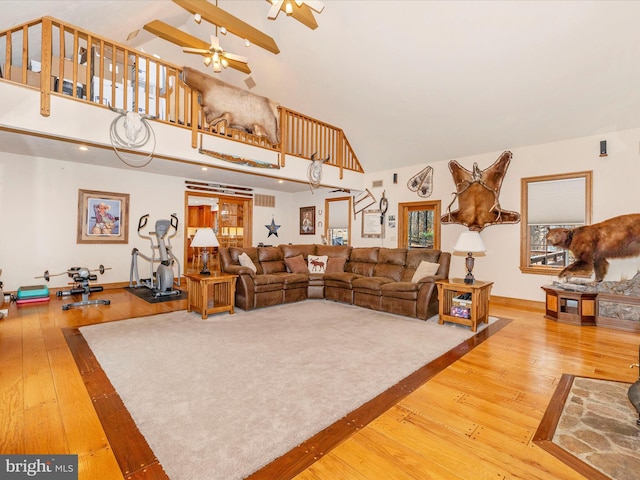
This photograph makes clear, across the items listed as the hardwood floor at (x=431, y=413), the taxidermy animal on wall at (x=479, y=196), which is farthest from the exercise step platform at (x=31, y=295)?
the taxidermy animal on wall at (x=479, y=196)

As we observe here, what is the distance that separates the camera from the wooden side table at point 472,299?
12.8ft

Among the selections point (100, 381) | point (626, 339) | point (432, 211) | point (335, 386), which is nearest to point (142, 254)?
point (100, 381)

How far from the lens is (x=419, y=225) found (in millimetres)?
6727

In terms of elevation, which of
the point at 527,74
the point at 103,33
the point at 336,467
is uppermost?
the point at 103,33

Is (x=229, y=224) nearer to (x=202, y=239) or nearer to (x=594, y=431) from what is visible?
(x=202, y=239)

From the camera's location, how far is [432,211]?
6496 millimetres

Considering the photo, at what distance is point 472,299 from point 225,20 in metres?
5.29

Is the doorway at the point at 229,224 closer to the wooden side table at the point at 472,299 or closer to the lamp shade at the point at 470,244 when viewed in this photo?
the wooden side table at the point at 472,299

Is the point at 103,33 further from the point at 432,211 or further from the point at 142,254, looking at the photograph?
the point at 432,211

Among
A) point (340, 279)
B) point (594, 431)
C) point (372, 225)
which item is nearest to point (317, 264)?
point (340, 279)

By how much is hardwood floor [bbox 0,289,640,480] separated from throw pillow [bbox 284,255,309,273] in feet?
10.7

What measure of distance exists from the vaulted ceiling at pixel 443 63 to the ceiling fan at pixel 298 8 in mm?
474

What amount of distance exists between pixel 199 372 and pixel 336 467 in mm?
1518

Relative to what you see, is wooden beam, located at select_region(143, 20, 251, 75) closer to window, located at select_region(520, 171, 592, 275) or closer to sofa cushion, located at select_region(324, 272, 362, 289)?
sofa cushion, located at select_region(324, 272, 362, 289)
